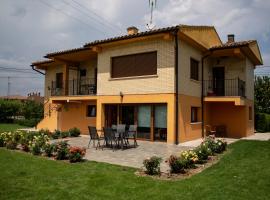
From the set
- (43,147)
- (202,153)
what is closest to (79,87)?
(43,147)

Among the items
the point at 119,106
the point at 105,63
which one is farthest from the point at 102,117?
the point at 105,63

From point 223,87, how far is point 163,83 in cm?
647

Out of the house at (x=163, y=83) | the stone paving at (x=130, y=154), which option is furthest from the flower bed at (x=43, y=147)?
the house at (x=163, y=83)

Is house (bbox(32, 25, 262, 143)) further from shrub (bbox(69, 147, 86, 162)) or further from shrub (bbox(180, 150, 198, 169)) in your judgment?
shrub (bbox(69, 147, 86, 162))

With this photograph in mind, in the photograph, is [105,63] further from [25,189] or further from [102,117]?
[25,189]

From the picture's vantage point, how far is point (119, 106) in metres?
17.6

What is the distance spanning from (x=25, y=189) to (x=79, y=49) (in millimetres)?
14032

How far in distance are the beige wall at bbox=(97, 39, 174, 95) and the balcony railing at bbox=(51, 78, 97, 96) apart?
11.4 feet

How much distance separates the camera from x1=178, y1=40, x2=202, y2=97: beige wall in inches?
619

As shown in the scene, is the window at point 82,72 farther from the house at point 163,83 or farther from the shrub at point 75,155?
the shrub at point 75,155

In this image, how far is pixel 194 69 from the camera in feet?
58.8

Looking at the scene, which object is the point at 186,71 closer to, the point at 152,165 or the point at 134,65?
the point at 134,65

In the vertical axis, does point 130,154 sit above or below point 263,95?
below

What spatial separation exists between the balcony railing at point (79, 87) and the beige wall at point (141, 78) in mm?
3471
